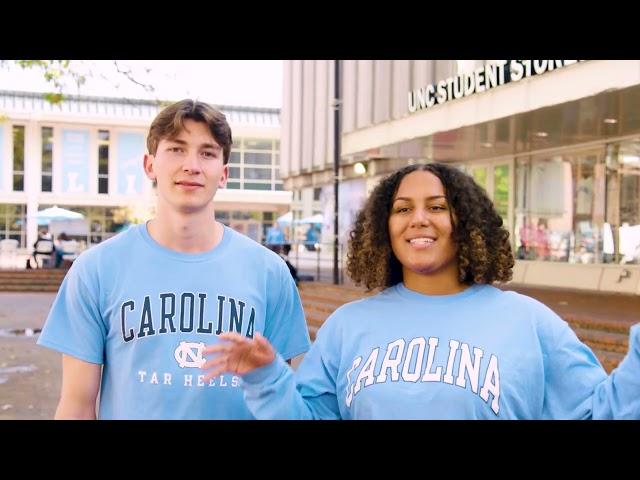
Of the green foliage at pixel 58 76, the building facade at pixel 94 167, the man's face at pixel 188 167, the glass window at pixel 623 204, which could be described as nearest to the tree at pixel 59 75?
the green foliage at pixel 58 76

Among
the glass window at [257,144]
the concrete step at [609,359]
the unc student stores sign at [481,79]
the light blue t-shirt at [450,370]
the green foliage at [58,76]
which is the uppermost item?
the glass window at [257,144]

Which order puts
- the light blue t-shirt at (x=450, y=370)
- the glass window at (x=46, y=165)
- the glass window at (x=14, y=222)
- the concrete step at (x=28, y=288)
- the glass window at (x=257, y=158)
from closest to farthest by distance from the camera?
1. the light blue t-shirt at (x=450, y=370)
2. the concrete step at (x=28, y=288)
3. the glass window at (x=46, y=165)
4. the glass window at (x=14, y=222)
5. the glass window at (x=257, y=158)

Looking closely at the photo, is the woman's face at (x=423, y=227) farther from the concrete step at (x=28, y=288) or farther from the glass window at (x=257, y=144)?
the glass window at (x=257, y=144)

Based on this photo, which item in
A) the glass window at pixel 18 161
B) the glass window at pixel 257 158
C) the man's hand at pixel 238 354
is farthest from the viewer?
the glass window at pixel 257 158

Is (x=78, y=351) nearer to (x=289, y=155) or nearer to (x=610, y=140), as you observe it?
(x=610, y=140)

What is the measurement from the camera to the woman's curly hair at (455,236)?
229 centimetres

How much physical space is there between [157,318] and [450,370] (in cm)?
81

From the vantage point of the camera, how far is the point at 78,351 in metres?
2.26

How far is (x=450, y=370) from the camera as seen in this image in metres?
2.08

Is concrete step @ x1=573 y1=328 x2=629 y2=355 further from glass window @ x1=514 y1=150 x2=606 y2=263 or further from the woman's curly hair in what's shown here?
glass window @ x1=514 y1=150 x2=606 y2=263

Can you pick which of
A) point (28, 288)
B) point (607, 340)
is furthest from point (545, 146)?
point (28, 288)

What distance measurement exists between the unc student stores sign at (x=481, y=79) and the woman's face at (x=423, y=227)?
8866mm

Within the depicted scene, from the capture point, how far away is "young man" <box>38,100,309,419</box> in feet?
7.31
